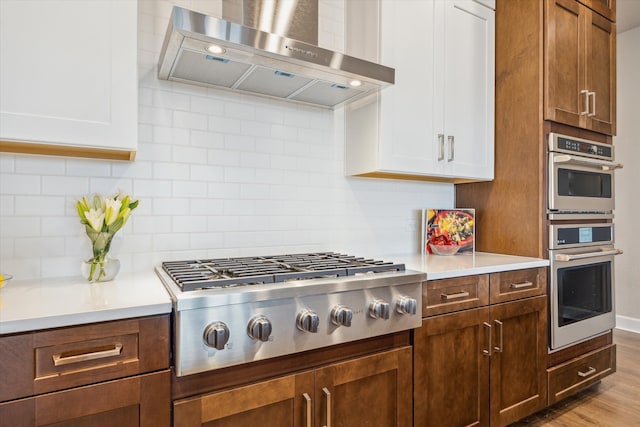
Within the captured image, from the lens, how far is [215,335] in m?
1.09

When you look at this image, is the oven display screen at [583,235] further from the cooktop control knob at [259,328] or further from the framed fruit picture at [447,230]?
the cooktop control knob at [259,328]

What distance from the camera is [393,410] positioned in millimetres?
1506

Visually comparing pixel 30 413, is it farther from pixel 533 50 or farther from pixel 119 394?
pixel 533 50

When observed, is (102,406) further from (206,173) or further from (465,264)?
(465,264)

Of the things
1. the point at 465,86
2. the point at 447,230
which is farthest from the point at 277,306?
the point at 465,86

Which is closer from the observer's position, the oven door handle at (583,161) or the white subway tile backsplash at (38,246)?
the white subway tile backsplash at (38,246)

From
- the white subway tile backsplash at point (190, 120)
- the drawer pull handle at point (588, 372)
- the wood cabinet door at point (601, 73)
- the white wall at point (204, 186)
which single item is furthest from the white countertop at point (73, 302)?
the wood cabinet door at point (601, 73)

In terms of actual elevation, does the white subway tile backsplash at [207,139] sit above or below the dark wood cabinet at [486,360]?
above

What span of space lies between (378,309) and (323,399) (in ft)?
1.21

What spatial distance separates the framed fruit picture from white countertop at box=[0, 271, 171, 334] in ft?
5.35

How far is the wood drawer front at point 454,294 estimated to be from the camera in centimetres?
163

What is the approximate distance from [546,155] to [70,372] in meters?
2.39

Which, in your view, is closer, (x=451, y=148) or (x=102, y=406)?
(x=102, y=406)

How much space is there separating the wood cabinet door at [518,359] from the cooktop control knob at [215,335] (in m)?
1.34
